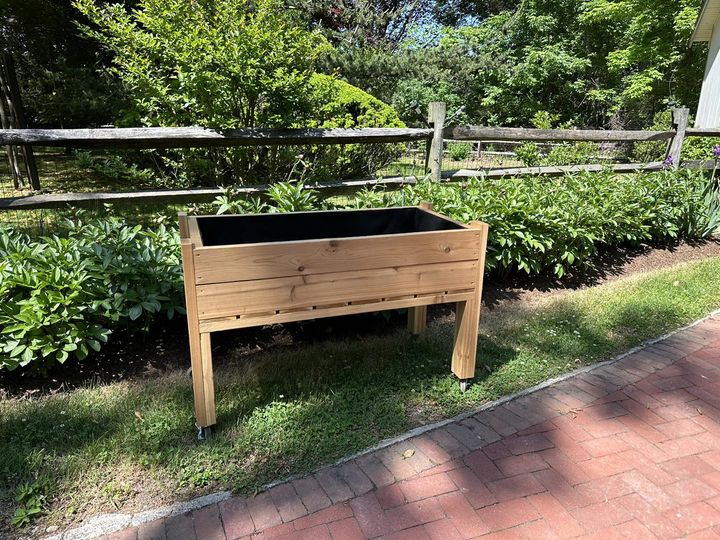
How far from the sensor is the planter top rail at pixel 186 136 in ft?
11.3

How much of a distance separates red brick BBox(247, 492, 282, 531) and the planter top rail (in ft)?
9.42

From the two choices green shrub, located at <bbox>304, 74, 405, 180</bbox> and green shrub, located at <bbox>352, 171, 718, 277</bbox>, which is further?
green shrub, located at <bbox>304, 74, 405, 180</bbox>

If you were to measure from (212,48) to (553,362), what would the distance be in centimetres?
360

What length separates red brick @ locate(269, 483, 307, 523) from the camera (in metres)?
1.87

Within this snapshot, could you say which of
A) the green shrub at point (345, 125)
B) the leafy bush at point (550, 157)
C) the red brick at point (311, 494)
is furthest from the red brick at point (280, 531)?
the leafy bush at point (550, 157)

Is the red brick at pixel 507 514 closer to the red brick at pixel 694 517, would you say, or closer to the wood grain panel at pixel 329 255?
the red brick at pixel 694 517

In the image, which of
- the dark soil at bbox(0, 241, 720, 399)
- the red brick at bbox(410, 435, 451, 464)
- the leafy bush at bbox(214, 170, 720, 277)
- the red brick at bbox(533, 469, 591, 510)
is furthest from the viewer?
the leafy bush at bbox(214, 170, 720, 277)

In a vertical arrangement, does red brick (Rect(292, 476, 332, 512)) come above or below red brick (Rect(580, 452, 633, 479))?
above

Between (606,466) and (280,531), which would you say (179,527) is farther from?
(606,466)

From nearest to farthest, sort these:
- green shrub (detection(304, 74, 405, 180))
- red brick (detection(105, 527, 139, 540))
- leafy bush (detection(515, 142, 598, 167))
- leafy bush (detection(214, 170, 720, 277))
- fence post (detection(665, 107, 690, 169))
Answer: red brick (detection(105, 527, 139, 540)) → leafy bush (detection(214, 170, 720, 277)) → green shrub (detection(304, 74, 405, 180)) → fence post (detection(665, 107, 690, 169)) → leafy bush (detection(515, 142, 598, 167))

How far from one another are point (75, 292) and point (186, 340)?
0.78m

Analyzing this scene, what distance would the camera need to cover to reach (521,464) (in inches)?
86.0

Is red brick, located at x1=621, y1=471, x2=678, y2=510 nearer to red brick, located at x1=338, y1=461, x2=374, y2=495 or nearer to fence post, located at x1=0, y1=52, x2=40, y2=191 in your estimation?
red brick, located at x1=338, y1=461, x2=374, y2=495

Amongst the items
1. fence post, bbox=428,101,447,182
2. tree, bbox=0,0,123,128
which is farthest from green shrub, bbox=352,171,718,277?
tree, bbox=0,0,123,128
